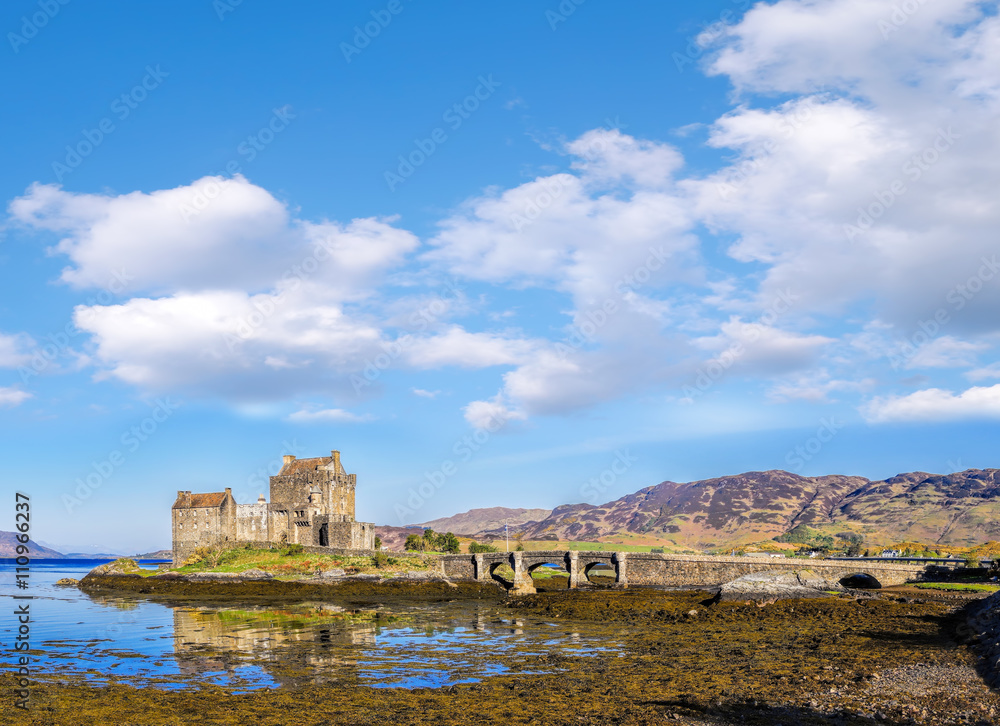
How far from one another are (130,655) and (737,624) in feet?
109

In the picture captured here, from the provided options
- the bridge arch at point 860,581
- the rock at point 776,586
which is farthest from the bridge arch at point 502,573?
the bridge arch at point 860,581

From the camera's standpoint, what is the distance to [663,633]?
4038cm

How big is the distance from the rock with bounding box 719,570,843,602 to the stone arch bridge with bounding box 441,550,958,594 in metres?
1.35

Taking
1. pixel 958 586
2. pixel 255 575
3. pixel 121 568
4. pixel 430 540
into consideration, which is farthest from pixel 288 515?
pixel 958 586

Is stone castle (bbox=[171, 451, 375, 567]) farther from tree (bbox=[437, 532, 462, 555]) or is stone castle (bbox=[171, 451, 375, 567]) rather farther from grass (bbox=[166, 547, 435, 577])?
tree (bbox=[437, 532, 462, 555])

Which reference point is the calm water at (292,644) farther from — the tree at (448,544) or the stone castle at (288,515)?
the tree at (448,544)

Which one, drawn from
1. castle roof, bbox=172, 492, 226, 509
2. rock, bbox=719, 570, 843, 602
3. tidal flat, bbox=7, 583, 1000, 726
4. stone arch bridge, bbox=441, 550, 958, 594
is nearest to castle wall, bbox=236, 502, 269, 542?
castle roof, bbox=172, 492, 226, 509

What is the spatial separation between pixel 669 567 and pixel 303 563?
4073 cm

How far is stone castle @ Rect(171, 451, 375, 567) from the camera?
92.1 meters

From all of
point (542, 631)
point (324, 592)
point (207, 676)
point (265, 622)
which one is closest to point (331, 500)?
point (324, 592)

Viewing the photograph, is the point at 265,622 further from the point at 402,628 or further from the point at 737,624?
the point at 737,624

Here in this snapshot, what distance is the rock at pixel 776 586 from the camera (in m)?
60.0

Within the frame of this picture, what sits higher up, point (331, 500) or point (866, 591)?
point (331, 500)

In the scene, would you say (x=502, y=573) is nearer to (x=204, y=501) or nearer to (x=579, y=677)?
(x=204, y=501)
